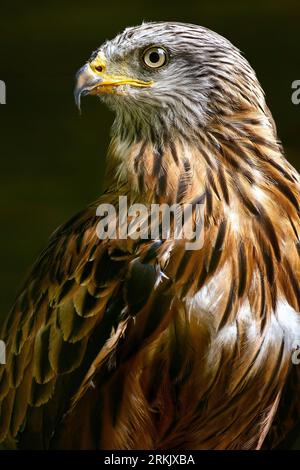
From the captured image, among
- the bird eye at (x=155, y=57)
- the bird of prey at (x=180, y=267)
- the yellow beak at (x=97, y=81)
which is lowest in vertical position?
the bird of prey at (x=180, y=267)

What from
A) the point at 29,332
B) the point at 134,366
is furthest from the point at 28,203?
the point at 134,366

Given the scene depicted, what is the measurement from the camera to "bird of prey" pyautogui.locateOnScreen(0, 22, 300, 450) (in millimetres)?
2248

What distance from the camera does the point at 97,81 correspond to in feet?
7.51

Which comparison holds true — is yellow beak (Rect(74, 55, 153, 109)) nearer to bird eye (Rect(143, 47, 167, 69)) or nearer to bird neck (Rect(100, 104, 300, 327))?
bird eye (Rect(143, 47, 167, 69))

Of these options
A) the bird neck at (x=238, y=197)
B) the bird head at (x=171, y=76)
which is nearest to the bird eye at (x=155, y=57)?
the bird head at (x=171, y=76)

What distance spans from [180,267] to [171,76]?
0.39 meters

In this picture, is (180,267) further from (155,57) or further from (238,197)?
(155,57)

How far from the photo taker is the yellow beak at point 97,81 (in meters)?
2.28

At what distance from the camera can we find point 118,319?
2250 mm

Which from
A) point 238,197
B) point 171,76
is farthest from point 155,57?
point 238,197

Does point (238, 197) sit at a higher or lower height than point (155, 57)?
lower

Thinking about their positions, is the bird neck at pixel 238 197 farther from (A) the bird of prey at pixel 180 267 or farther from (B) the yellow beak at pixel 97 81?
(B) the yellow beak at pixel 97 81

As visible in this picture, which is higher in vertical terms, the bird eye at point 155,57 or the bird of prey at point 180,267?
the bird eye at point 155,57

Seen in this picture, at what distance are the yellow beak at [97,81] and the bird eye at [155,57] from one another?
0.13 ft
